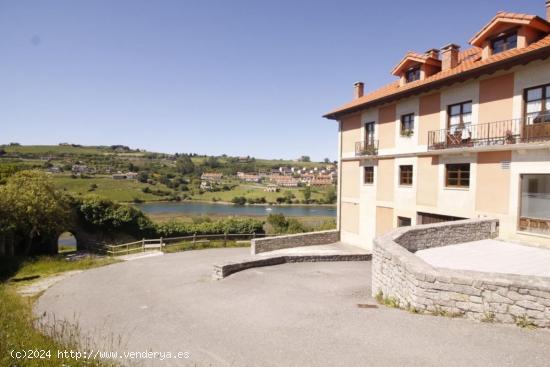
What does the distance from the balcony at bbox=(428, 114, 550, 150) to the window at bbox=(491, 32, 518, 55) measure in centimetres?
296

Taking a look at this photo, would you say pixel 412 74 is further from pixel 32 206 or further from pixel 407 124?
pixel 32 206

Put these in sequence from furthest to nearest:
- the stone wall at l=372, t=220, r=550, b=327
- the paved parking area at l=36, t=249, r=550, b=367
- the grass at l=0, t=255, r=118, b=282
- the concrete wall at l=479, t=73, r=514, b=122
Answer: the grass at l=0, t=255, r=118, b=282, the concrete wall at l=479, t=73, r=514, b=122, the stone wall at l=372, t=220, r=550, b=327, the paved parking area at l=36, t=249, r=550, b=367

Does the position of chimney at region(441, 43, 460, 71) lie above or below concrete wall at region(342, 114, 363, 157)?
above

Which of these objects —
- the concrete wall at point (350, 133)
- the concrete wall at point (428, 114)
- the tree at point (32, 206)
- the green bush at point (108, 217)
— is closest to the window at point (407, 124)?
the concrete wall at point (428, 114)

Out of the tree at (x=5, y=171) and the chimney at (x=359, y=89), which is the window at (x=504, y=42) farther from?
the tree at (x=5, y=171)

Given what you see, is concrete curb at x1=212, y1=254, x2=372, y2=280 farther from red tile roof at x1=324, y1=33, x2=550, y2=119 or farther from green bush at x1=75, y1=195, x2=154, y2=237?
green bush at x1=75, y1=195, x2=154, y2=237

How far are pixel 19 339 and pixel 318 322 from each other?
5.45 meters

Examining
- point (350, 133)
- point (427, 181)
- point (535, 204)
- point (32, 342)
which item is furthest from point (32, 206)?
point (535, 204)

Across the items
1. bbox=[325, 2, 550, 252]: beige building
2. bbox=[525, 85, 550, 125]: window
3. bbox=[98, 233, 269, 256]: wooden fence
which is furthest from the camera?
bbox=[98, 233, 269, 256]: wooden fence

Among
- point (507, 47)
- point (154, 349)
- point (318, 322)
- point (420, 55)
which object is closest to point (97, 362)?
point (154, 349)

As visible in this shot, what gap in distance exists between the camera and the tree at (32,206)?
17.0m

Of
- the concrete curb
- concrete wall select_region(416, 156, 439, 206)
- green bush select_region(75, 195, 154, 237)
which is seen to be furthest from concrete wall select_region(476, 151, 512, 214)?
green bush select_region(75, 195, 154, 237)

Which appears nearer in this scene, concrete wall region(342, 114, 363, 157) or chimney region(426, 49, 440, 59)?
chimney region(426, 49, 440, 59)

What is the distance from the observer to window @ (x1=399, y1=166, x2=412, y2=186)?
16.1 m
